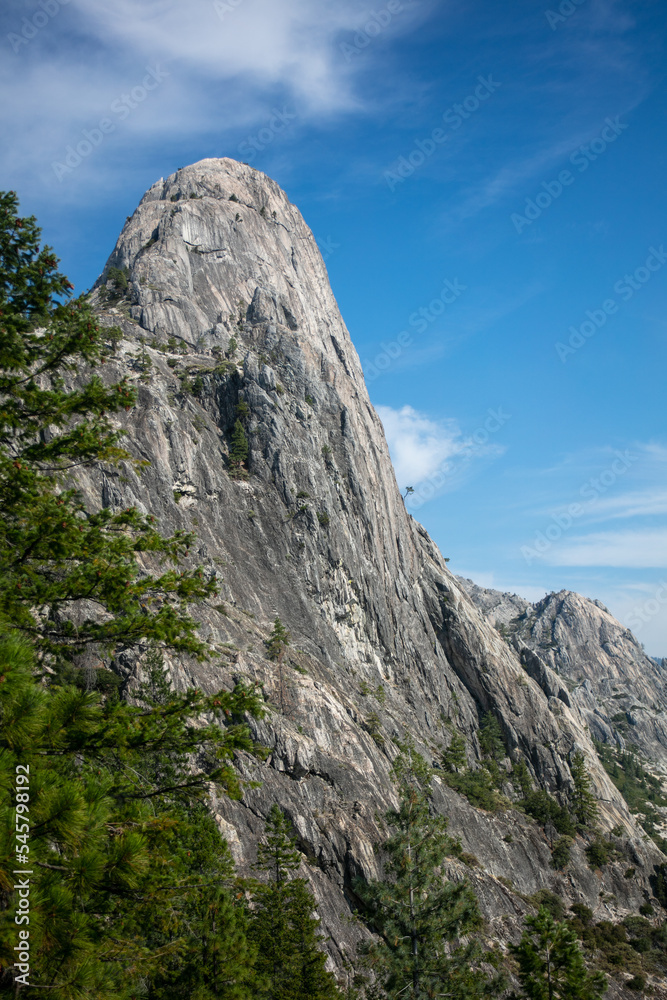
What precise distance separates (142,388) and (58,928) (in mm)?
57437

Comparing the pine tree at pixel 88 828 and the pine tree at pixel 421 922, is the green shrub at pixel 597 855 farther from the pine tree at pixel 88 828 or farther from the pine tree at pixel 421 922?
the pine tree at pixel 88 828

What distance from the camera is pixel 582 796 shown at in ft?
230

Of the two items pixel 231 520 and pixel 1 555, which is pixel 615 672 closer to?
pixel 231 520

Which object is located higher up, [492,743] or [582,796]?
[492,743]

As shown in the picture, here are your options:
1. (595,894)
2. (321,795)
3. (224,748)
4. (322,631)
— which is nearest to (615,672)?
(595,894)

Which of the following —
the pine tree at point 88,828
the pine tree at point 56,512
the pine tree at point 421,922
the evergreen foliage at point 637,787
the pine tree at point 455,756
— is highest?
the pine tree at point 56,512

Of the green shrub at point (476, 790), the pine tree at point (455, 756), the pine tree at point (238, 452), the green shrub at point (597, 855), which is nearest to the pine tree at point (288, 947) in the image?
the green shrub at point (476, 790)

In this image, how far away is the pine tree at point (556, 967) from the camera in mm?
19969

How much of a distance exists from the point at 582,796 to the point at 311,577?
46160mm

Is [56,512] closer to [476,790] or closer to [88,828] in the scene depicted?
[88,828]

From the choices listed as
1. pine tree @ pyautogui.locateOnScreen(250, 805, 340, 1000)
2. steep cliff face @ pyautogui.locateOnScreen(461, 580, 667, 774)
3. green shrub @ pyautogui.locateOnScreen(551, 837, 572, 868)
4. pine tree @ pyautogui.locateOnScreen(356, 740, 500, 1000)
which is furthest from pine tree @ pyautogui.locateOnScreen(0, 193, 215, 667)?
steep cliff face @ pyautogui.locateOnScreen(461, 580, 667, 774)

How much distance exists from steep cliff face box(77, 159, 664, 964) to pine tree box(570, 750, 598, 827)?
4.75 ft

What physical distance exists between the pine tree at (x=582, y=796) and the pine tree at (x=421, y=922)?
5824cm

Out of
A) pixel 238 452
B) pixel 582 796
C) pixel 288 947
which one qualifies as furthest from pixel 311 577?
pixel 582 796
